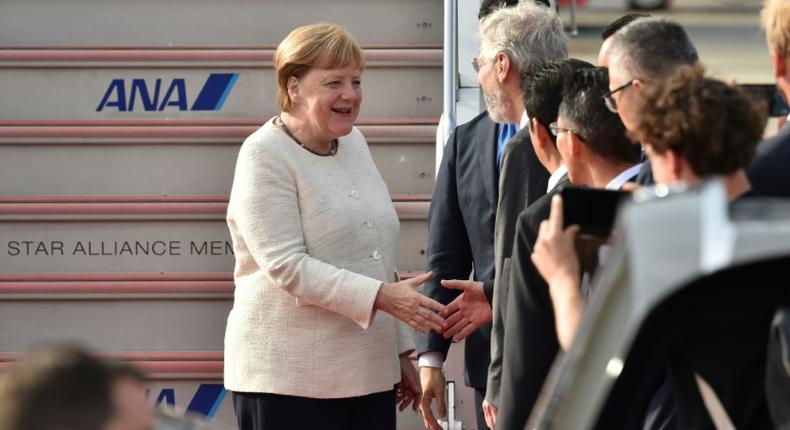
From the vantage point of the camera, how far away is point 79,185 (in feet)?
18.4

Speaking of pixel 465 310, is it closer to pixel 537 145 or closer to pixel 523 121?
pixel 523 121

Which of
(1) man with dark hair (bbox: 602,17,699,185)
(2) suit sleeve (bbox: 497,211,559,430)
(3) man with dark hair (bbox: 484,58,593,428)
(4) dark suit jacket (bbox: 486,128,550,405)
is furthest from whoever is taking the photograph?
(4) dark suit jacket (bbox: 486,128,550,405)

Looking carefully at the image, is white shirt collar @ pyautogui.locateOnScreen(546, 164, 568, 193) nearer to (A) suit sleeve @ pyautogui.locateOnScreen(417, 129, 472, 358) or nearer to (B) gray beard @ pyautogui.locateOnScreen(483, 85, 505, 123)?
(B) gray beard @ pyautogui.locateOnScreen(483, 85, 505, 123)

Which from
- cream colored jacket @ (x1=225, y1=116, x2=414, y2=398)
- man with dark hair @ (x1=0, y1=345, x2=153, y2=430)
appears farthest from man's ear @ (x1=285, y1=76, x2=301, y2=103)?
man with dark hair @ (x1=0, y1=345, x2=153, y2=430)

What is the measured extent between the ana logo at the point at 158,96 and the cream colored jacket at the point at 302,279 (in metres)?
1.60

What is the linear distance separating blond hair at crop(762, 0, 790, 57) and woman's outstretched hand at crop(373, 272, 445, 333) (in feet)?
4.50

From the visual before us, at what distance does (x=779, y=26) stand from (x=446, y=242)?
162cm

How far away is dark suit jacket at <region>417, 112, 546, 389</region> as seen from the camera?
13.9 ft

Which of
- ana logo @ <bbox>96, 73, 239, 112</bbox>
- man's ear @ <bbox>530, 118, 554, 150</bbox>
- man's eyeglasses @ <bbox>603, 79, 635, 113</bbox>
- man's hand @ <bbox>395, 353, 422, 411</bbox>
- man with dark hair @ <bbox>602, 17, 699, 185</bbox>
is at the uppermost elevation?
man with dark hair @ <bbox>602, 17, 699, 185</bbox>

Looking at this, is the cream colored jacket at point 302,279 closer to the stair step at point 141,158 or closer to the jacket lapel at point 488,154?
the jacket lapel at point 488,154

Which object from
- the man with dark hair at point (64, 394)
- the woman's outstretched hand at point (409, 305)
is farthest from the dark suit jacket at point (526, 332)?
the man with dark hair at point (64, 394)

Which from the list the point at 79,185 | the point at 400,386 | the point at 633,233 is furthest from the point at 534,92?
the point at 79,185

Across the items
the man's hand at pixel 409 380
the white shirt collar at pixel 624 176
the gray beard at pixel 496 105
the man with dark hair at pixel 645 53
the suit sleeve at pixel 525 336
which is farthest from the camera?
the man's hand at pixel 409 380

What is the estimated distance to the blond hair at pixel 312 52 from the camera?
4147mm
